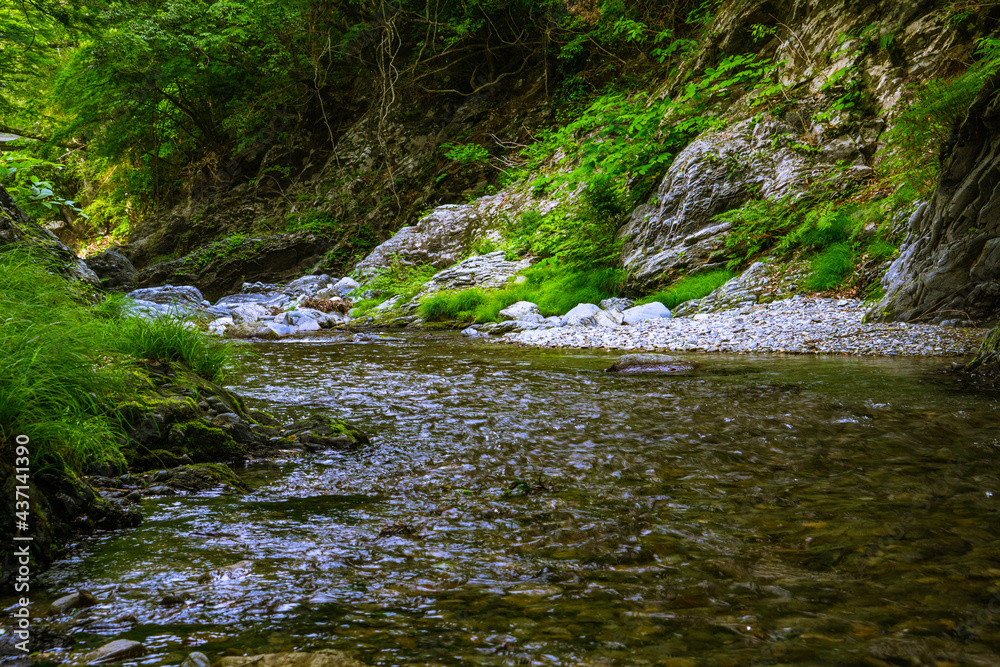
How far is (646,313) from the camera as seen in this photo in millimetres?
9688

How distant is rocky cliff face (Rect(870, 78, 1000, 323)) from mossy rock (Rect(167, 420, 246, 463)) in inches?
279

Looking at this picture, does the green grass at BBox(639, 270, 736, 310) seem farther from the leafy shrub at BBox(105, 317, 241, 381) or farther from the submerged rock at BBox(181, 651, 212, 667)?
the submerged rock at BBox(181, 651, 212, 667)

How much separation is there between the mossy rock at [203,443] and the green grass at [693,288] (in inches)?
307

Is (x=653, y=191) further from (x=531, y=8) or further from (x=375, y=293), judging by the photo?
(x=531, y=8)

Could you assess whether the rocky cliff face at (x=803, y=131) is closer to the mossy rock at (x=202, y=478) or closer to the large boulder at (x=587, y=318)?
the large boulder at (x=587, y=318)

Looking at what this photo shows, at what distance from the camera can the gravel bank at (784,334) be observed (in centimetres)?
616

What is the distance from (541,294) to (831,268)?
212 inches

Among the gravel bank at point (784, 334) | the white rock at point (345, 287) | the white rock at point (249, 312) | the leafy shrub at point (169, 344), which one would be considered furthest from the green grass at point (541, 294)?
the leafy shrub at point (169, 344)

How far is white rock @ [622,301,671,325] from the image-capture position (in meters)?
9.58

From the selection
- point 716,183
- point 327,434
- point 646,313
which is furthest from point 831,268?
point 327,434

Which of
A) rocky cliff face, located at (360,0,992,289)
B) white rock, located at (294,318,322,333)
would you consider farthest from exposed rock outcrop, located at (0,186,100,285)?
rocky cliff face, located at (360,0,992,289)

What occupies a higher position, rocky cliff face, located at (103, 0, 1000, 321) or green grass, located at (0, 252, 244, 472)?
rocky cliff face, located at (103, 0, 1000, 321)

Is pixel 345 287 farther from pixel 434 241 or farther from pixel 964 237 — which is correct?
pixel 964 237

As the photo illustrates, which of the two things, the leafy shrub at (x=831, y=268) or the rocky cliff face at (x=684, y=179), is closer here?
the rocky cliff face at (x=684, y=179)
